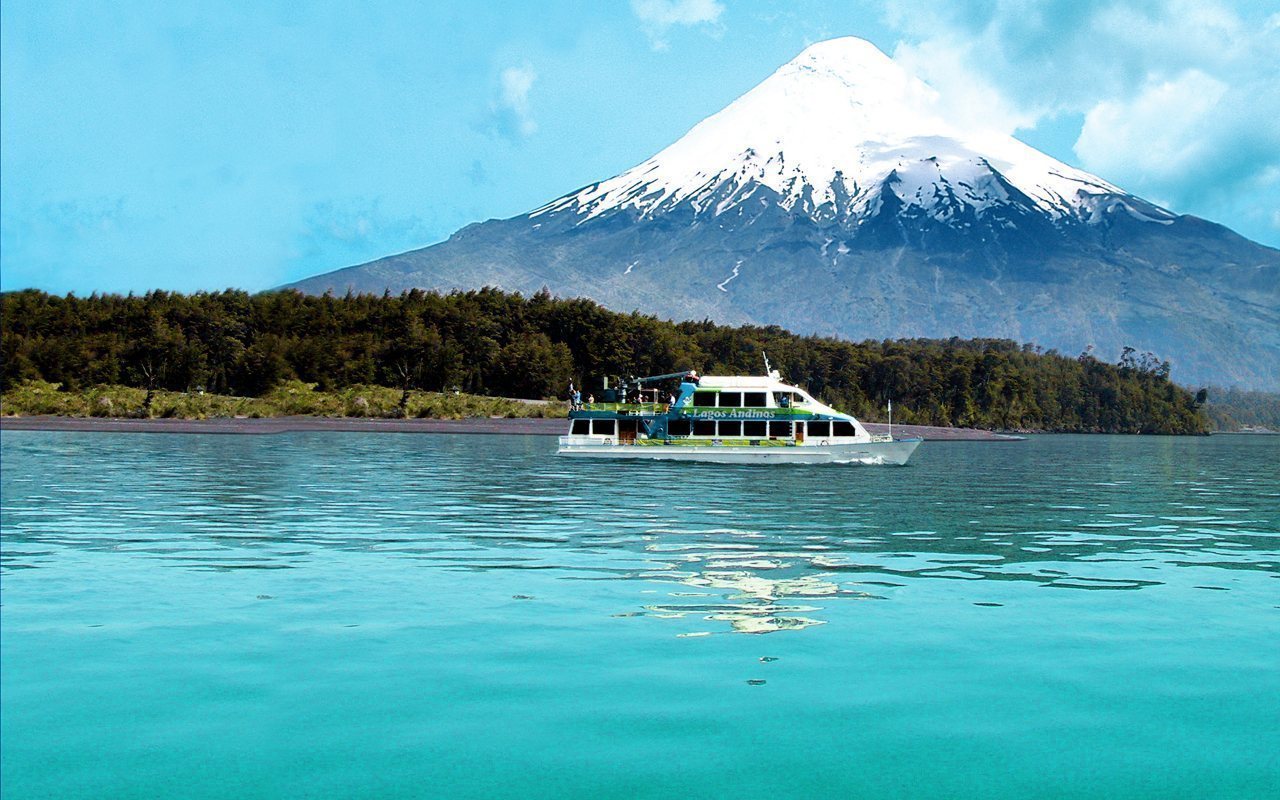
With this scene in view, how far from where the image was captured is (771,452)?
189 feet

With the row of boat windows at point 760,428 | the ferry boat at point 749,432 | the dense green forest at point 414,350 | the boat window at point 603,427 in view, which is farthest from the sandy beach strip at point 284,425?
the row of boat windows at point 760,428

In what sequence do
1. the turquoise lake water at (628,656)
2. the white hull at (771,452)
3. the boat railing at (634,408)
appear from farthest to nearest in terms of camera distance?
1. the boat railing at (634,408)
2. the white hull at (771,452)
3. the turquoise lake water at (628,656)

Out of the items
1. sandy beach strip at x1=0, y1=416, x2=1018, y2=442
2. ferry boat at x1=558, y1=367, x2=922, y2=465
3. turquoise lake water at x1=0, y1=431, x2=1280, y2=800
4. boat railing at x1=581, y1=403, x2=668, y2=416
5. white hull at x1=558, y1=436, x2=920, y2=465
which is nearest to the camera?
turquoise lake water at x1=0, y1=431, x2=1280, y2=800

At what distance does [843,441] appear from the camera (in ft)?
194

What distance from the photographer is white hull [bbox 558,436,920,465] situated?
5772 centimetres

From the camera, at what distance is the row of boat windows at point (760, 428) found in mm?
59188

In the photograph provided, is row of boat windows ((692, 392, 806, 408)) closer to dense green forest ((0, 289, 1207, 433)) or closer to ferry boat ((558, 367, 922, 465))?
ferry boat ((558, 367, 922, 465))

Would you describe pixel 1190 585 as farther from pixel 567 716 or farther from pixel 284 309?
pixel 284 309

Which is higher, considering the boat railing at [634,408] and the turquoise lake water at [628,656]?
the boat railing at [634,408]

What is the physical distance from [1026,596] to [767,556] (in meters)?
5.53

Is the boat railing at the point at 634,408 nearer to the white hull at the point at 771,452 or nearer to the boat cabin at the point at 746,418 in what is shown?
the boat cabin at the point at 746,418

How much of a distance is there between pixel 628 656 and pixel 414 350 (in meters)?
130

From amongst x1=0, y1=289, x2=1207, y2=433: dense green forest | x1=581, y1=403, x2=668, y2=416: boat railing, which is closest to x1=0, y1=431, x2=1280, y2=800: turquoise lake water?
x1=581, y1=403, x2=668, y2=416: boat railing

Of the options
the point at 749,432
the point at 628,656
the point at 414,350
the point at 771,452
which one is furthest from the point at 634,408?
the point at 414,350
